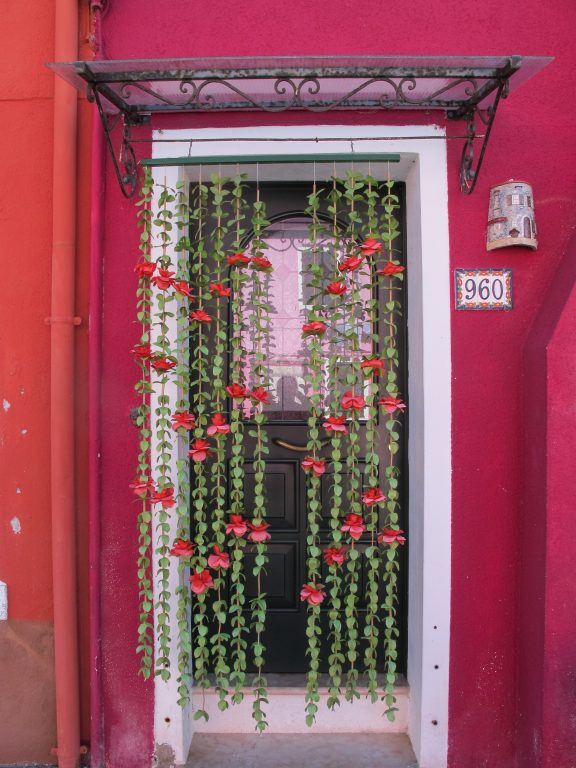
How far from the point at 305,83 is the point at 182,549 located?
2.08 m

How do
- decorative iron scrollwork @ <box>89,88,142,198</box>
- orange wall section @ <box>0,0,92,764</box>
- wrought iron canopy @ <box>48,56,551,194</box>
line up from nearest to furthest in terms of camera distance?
wrought iron canopy @ <box>48,56,551,194</box> < decorative iron scrollwork @ <box>89,88,142,198</box> < orange wall section @ <box>0,0,92,764</box>

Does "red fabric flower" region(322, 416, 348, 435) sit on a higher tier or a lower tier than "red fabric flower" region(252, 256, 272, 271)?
lower

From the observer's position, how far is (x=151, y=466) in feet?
8.67

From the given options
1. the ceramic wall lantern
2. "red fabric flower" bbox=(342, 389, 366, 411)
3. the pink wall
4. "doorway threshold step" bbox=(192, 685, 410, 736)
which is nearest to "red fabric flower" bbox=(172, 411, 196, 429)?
"red fabric flower" bbox=(342, 389, 366, 411)

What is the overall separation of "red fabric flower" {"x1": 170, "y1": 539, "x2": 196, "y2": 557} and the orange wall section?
647 mm

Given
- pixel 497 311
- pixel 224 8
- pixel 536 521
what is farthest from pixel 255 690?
pixel 224 8

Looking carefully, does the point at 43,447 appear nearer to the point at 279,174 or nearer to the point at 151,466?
the point at 151,466

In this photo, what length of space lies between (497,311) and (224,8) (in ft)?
6.32

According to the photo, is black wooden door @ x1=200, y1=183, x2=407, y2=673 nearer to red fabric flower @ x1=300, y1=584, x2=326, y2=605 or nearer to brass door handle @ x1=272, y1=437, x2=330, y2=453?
brass door handle @ x1=272, y1=437, x2=330, y2=453

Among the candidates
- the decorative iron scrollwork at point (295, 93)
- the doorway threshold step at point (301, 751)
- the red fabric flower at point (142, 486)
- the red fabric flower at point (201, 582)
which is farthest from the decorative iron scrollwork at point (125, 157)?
the doorway threshold step at point (301, 751)

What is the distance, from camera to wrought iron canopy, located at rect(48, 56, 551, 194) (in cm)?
212

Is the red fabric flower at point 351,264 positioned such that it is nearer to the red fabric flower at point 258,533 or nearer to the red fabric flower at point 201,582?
the red fabric flower at point 258,533

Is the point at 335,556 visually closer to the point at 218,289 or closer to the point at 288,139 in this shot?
the point at 218,289

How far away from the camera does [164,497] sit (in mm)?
2354
